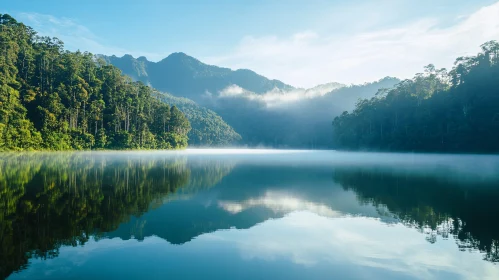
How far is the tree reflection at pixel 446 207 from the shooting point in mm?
9662

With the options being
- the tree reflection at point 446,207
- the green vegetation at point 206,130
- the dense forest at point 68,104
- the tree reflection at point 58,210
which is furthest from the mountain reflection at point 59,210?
the green vegetation at point 206,130

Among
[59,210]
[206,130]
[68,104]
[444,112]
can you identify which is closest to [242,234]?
[59,210]

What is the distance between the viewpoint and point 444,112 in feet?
271

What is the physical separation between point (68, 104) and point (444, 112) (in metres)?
91.5

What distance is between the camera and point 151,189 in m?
18.0

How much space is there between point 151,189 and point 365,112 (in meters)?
107

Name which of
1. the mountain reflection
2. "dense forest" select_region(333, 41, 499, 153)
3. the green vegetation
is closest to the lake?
the mountain reflection

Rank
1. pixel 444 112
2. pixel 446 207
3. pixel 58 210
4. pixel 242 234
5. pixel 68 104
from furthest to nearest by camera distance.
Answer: pixel 444 112
pixel 68 104
pixel 446 207
pixel 58 210
pixel 242 234

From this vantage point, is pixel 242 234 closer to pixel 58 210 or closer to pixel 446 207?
pixel 58 210

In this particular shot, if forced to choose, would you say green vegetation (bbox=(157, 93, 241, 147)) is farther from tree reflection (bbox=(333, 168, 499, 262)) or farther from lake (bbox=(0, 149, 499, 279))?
lake (bbox=(0, 149, 499, 279))

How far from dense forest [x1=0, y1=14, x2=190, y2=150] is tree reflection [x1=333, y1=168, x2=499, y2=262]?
59.3 metres

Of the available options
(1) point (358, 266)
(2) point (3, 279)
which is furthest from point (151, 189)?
(1) point (358, 266)

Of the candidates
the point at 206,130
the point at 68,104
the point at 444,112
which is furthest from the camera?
the point at 206,130

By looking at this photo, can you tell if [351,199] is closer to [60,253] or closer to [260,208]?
[260,208]
